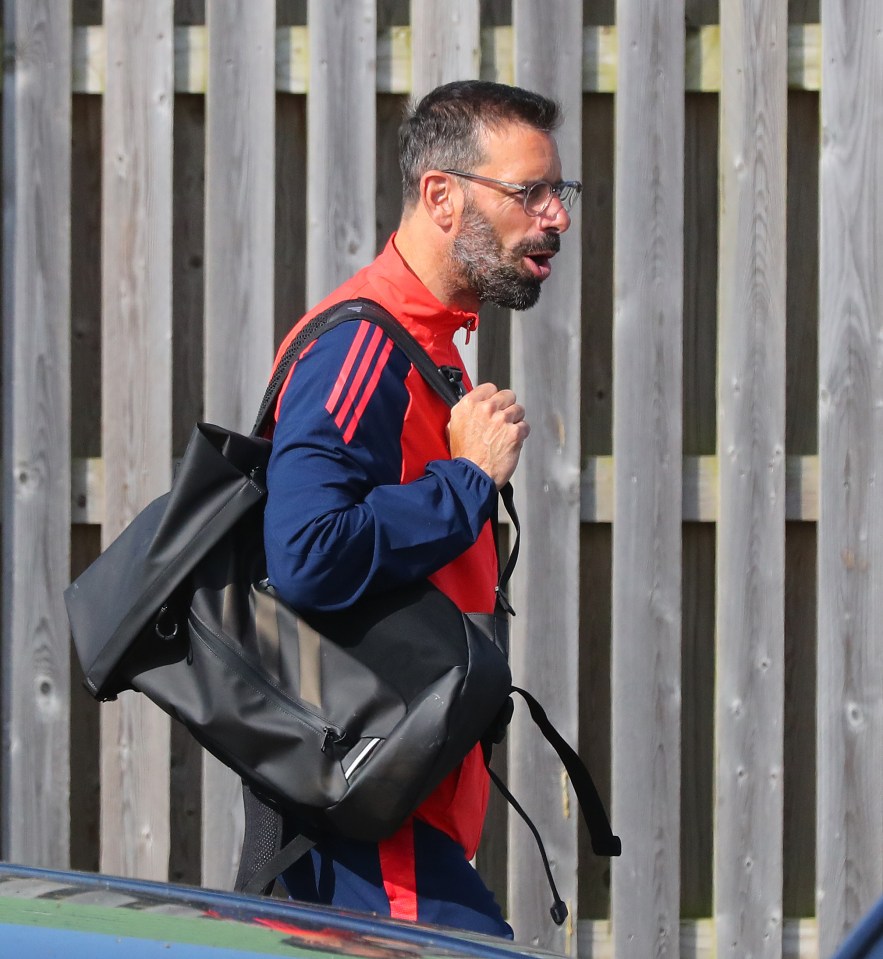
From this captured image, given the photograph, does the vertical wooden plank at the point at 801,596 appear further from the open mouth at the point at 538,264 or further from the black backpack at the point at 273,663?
the black backpack at the point at 273,663

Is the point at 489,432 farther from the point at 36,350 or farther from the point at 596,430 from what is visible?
the point at 36,350

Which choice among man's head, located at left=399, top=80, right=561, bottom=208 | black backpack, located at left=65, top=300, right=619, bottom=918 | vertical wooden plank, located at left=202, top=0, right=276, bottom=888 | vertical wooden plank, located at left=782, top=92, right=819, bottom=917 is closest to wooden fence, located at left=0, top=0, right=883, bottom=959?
vertical wooden plank, located at left=202, top=0, right=276, bottom=888

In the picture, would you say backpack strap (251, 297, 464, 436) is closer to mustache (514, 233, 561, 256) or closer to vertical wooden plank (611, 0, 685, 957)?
mustache (514, 233, 561, 256)

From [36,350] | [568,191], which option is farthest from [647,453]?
[36,350]

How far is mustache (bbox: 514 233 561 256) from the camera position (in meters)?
2.00

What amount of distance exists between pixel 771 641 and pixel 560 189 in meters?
1.57

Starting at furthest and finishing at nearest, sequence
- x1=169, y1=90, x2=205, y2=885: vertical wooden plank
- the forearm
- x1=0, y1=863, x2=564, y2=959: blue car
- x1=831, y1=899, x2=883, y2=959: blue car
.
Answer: x1=169, y1=90, x2=205, y2=885: vertical wooden plank < the forearm < x1=0, y1=863, x2=564, y2=959: blue car < x1=831, y1=899, x2=883, y2=959: blue car

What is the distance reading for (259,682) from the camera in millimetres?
1730

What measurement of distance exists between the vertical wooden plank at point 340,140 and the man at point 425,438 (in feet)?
3.18

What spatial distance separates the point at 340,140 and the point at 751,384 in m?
1.15

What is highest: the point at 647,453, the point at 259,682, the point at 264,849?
the point at 647,453

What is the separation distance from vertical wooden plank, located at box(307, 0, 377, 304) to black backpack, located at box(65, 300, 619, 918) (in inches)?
54.9

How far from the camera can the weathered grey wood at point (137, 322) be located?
3.15 meters

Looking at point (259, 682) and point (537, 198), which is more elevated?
point (537, 198)
